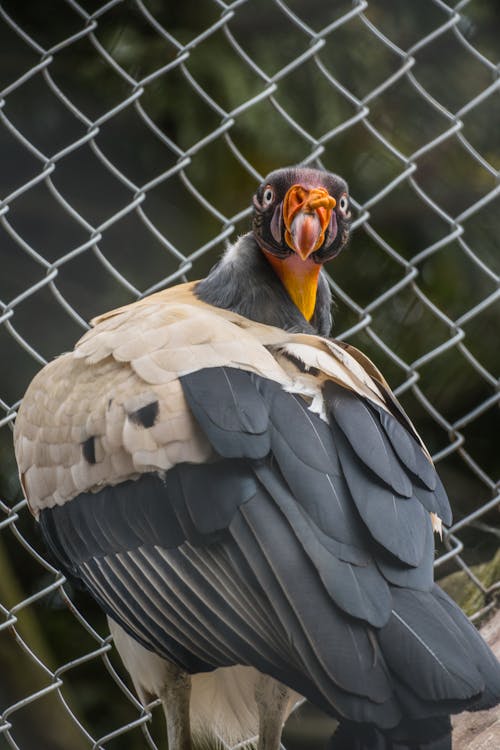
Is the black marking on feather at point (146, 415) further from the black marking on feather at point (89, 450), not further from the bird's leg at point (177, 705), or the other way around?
the bird's leg at point (177, 705)

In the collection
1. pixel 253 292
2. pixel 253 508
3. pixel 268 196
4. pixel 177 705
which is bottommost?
pixel 177 705

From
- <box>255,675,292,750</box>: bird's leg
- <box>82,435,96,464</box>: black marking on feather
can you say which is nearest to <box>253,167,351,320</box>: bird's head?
<box>82,435,96,464</box>: black marking on feather

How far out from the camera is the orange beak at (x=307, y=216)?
291cm

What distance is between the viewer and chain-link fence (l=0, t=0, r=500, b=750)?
12.9 ft

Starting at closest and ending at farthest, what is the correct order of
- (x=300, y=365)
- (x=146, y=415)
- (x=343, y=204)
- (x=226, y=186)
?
(x=146, y=415)
(x=300, y=365)
(x=343, y=204)
(x=226, y=186)

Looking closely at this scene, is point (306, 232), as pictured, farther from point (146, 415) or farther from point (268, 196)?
point (146, 415)

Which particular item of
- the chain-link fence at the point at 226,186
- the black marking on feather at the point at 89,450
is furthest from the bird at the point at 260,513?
the chain-link fence at the point at 226,186

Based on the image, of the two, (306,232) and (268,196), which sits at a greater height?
(268,196)

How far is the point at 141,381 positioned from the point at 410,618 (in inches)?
29.4

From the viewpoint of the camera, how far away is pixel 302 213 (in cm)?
293

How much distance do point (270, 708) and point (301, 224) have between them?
3.46 ft

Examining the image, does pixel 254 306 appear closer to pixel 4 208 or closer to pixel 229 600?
pixel 4 208

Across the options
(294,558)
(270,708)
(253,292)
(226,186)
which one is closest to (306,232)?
(253,292)

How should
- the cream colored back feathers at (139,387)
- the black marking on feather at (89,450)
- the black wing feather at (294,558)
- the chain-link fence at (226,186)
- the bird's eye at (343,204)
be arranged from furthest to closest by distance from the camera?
the chain-link fence at (226,186) < the bird's eye at (343,204) < the black marking on feather at (89,450) < the cream colored back feathers at (139,387) < the black wing feather at (294,558)
